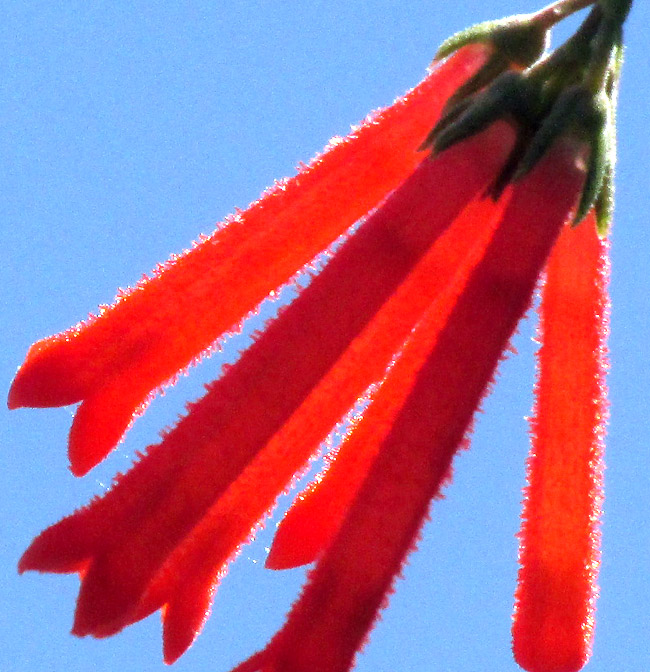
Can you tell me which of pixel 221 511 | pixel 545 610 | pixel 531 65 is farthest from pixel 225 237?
pixel 545 610

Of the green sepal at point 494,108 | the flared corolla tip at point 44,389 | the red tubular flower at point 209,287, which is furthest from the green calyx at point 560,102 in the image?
the flared corolla tip at point 44,389

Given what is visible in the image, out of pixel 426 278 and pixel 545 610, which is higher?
pixel 426 278

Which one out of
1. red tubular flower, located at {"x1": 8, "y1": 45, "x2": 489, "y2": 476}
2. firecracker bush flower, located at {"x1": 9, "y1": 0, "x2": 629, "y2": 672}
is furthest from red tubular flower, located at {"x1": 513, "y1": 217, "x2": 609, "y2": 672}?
red tubular flower, located at {"x1": 8, "y1": 45, "x2": 489, "y2": 476}

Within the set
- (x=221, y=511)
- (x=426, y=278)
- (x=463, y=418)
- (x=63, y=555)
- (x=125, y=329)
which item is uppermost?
(x=426, y=278)

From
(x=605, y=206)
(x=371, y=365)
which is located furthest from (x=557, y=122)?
(x=371, y=365)

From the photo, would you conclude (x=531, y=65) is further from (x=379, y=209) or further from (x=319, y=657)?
(x=319, y=657)

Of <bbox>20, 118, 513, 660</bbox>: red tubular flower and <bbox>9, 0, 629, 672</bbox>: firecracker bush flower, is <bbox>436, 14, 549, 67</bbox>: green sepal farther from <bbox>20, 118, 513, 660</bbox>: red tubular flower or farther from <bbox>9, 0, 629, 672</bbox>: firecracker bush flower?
<bbox>20, 118, 513, 660</bbox>: red tubular flower

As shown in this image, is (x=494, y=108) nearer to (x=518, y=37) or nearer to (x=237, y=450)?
(x=518, y=37)
